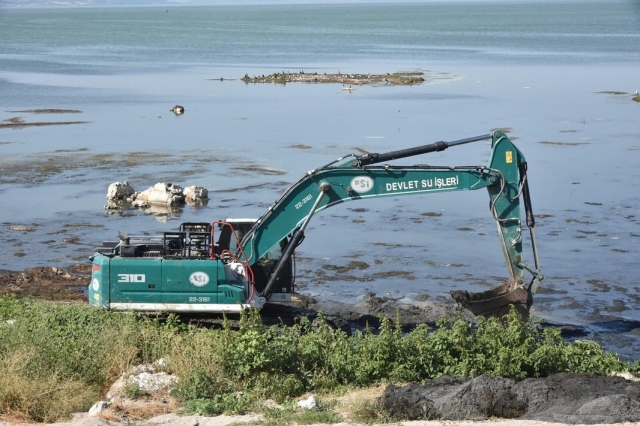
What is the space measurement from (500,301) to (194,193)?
1249 cm

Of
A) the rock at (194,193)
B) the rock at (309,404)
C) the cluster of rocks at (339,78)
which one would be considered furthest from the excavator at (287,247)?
the cluster of rocks at (339,78)

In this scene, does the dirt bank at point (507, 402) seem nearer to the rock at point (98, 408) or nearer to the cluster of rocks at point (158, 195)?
the rock at point (98, 408)

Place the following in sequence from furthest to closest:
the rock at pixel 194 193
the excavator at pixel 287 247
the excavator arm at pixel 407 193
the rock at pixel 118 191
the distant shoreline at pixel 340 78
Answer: the distant shoreline at pixel 340 78
the rock at pixel 118 191
the rock at pixel 194 193
the excavator arm at pixel 407 193
the excavator at pixel 287 247

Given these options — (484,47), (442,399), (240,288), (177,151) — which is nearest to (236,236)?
(240,288)

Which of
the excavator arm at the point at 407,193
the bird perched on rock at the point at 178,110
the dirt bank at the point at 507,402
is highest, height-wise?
the bird perched on rock at the point at 178,110

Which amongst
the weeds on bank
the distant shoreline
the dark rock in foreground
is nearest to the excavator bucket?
the weeds on bank

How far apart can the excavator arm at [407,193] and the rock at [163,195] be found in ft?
35.6

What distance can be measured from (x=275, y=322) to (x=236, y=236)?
5.42ft

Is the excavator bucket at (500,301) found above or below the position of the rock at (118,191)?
below

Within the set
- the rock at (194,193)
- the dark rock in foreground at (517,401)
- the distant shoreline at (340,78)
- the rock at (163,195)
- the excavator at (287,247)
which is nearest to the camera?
the dark rock in foreground at (517,401)

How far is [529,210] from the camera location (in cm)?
1616

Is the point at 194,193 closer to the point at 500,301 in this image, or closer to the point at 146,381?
the point at 500,301

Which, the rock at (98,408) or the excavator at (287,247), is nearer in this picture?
the rock at (98,408)

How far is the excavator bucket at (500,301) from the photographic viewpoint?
1602 centimetres
